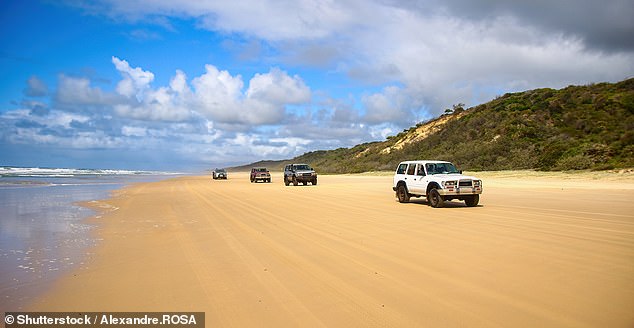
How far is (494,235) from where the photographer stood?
9.58m

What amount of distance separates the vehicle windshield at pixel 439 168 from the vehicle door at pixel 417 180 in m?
0.26

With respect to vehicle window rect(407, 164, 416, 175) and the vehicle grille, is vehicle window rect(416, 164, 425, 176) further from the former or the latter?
the vehicle grille

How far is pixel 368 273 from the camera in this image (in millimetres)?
6352

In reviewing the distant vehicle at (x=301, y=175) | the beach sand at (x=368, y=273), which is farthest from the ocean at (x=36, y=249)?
the distant vehicle at (x=301, y=175)

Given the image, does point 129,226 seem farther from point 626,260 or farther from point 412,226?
point 626,260

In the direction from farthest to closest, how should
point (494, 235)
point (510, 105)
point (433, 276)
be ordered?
point (510, 105)
point (494, 235)
point (433, 276)

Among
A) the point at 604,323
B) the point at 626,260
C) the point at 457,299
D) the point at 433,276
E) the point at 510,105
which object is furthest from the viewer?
the point at 510,105

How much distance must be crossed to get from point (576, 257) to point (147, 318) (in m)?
6.80

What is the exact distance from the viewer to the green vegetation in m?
34.8

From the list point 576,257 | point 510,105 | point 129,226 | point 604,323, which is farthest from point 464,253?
point 510,105

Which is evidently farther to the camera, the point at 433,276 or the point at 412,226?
the point at 412,226

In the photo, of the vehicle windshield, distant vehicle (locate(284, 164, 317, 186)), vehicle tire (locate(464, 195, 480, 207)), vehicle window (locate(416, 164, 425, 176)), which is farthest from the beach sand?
distant vehicle (locate(284, 164, 317, 186))

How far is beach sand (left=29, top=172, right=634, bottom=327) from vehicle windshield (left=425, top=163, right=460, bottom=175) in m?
5.25

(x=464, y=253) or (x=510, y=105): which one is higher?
(x=510, y=105)
